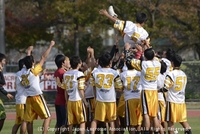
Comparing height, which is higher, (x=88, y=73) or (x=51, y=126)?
(x=88, y=73)

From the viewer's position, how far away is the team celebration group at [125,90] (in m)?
13.5

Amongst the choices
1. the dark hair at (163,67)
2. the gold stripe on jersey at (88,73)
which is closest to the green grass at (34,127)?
the gold stripe on jersey at (88,73)

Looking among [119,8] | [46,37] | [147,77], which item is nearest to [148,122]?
[147,77]

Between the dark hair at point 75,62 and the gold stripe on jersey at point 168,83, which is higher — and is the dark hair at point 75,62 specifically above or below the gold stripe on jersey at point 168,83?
above

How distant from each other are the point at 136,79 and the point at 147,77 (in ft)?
1.58

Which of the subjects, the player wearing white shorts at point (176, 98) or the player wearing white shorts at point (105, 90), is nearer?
the player wearing white shorts at point (105, 90)

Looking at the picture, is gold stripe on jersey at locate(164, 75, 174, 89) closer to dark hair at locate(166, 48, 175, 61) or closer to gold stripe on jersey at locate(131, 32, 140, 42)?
dark hair at locate(166, 48, 175, 61)

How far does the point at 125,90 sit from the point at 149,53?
44.2 inches

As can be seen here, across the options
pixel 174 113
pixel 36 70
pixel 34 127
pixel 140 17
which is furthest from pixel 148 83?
pixel 34 127

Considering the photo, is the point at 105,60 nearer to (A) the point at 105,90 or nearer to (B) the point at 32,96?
(A) the point at 105,90

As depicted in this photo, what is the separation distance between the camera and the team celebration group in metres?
13.5

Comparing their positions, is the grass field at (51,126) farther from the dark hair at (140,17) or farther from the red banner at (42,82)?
the red banner at (42,82)

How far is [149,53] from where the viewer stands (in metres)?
13.5

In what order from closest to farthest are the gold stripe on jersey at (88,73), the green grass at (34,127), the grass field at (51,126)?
the gold stripe on jersey at (88,73)
the grass field at (51,126)
the green grass at (34,127)
